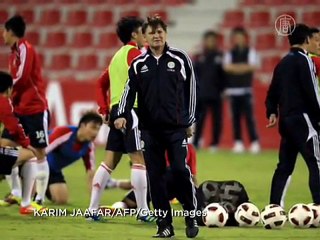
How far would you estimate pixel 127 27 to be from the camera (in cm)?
1102

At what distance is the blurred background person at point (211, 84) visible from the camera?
2064cm

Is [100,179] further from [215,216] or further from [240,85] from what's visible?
[240,85]

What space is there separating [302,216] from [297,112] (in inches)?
44.9

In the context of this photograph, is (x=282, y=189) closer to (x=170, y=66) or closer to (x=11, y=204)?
(x=170, y=66)

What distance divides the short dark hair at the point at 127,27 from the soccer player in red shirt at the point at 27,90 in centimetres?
128

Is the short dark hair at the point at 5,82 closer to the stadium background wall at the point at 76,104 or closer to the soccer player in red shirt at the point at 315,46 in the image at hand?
the soccer player in red shirt at the point at 315,46

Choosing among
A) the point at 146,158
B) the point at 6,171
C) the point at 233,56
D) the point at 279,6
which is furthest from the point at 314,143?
the point at 279,6

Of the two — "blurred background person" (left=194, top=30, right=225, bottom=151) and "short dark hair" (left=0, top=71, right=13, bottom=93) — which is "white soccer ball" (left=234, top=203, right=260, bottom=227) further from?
"blurred background person" (left=194, top=30, right=225, bottom=151)

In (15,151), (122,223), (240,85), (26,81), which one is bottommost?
(122,223)

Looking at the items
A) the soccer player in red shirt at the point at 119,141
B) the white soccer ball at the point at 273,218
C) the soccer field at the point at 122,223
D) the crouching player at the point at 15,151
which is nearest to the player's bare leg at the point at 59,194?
the soccer field at the point at 122,223

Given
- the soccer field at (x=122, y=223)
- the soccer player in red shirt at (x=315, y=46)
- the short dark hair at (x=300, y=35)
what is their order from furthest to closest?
the soccer player in red shirt at (x=315, y=46) → the short dark hair at (x=300, y=35) → the soccer field at (x=122, y=223)

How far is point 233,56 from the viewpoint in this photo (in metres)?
20.6

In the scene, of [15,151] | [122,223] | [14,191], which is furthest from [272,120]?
[14,191]

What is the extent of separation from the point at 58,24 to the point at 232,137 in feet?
19.0
